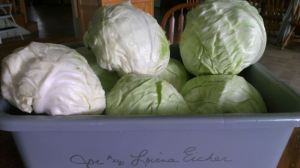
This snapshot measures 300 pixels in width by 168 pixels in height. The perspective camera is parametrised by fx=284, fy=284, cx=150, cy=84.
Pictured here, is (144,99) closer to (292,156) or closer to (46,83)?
(46,83)

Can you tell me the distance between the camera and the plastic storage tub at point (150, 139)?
37 centimetres

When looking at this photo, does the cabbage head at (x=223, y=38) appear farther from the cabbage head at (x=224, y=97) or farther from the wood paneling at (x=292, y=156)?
the wood paneling at (x=292, y=156)

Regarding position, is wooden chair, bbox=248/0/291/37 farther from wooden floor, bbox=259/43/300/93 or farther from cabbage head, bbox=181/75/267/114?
cabbage head, bbox=181/75/267/114

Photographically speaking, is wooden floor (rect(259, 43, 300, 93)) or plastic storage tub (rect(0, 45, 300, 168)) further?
wooden floor (rect(259, 43, 300, 93))

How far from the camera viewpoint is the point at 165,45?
61 cm

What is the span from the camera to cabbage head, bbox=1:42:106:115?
42 cm

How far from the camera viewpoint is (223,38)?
1.94 feet

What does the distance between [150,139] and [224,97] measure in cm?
20

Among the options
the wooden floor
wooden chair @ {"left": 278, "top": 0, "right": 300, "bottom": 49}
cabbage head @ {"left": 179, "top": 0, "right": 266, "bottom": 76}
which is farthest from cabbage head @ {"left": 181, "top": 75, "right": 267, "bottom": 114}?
wooden chair @ {"left": 278, "top": 0, "right": 300, "bottom": 49}

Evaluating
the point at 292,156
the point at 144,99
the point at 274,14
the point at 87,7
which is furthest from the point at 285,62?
the point at 144,99

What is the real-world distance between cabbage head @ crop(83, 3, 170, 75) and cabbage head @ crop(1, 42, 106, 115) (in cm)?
10

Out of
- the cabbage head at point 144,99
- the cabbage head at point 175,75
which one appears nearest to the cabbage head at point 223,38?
the cabbage head at point 175,75

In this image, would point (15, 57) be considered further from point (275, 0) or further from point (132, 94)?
point (275, 0)

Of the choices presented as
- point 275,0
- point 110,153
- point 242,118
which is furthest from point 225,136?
point 275,0
